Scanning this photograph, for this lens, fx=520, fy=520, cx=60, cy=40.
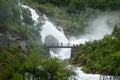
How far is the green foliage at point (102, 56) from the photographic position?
107 m

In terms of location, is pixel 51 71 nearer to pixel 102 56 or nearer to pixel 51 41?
pixel 102 56

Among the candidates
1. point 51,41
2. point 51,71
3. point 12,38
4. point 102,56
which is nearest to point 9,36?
point 12,38

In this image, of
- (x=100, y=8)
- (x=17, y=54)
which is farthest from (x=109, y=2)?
(x=17, y=54)

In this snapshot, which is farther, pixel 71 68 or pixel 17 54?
pixel 17 54

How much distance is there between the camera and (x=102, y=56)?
113500mm

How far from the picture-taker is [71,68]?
9600 centimetres

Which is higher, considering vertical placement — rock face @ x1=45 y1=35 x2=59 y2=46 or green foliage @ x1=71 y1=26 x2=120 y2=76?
rock face @ x1=45 y1=35 x2=59 y2=46

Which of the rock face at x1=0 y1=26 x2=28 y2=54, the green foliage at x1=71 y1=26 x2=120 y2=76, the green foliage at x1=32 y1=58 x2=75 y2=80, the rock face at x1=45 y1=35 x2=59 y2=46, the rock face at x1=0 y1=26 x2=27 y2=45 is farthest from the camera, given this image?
the rock face at x1=45 y1=35 x2=59 y2=46

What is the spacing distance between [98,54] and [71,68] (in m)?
20.0

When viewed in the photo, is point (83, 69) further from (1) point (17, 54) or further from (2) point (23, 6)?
(2) point (23, 6)

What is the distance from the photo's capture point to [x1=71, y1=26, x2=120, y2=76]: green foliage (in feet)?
351

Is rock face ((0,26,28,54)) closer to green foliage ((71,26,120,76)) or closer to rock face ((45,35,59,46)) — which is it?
green foliage ((71,26,120,76))

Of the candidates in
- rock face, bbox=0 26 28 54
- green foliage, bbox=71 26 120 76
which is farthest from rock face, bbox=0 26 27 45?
green foliage, bbox=71 26 120 76

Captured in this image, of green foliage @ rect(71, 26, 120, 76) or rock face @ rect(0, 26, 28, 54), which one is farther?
rock face @ rect(0, 26, 28, 54)
